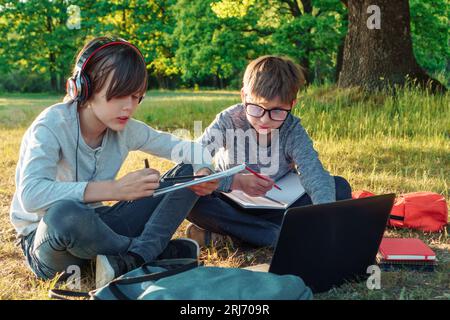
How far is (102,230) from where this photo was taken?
7.85ft

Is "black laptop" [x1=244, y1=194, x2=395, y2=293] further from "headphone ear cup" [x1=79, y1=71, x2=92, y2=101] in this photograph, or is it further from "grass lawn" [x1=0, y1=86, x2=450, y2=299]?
"headphone ear cup" [x1=79, y1=71, x2=92, y2=101]

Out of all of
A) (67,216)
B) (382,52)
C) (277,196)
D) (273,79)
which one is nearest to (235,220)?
(277,196)

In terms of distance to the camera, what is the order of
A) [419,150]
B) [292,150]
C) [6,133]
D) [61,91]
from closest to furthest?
[292,150], [419,150], [6,133], [61,91]

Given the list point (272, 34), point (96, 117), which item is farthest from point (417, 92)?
point (272, 34)

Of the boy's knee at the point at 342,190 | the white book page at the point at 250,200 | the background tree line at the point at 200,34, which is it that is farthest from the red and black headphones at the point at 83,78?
the background tree line at the point at 200,34

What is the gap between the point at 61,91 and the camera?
28.6m

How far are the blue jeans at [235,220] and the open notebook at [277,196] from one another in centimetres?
7

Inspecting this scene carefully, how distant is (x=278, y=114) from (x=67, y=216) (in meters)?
1.21

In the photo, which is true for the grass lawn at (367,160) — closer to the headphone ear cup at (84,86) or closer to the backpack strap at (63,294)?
the backpack strap at (63,294)

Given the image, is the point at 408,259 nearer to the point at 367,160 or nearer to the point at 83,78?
the point at 83,78

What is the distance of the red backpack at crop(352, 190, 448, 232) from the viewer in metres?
3.32

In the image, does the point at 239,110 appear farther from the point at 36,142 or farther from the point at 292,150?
the point at 36,142

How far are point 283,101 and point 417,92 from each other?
13.4 ft
